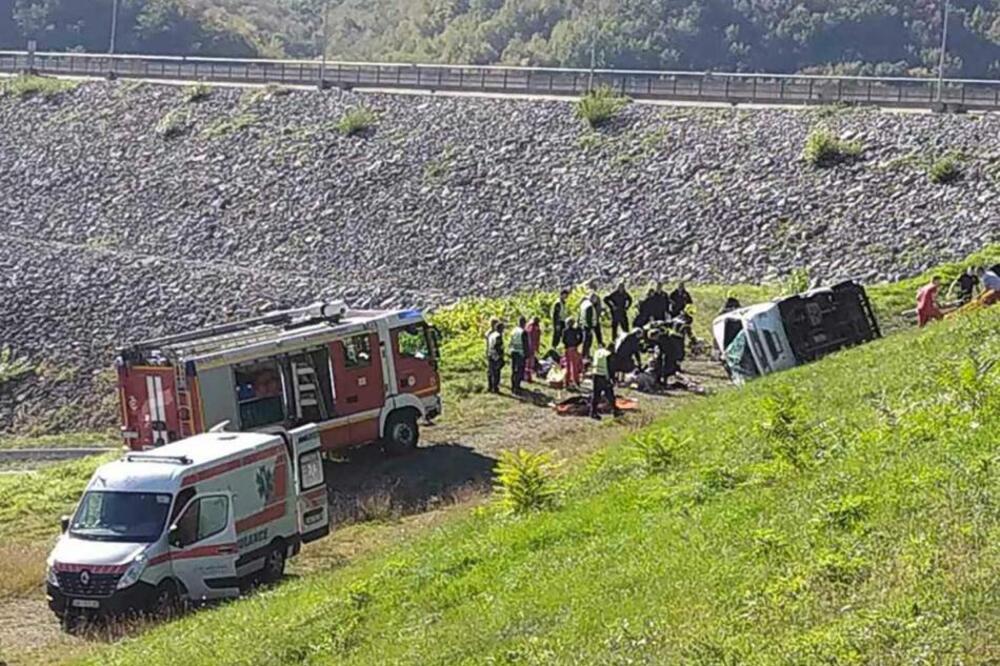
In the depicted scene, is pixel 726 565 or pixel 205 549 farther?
pixel 205 549

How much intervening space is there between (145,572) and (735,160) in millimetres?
31763

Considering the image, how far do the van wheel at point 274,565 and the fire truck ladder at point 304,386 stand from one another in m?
5.61

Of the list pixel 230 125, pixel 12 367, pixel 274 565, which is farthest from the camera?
pixel 230 125

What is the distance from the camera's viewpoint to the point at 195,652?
1420 cm

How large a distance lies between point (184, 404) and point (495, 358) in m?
8.29

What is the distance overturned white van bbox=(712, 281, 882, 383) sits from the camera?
1061 inches

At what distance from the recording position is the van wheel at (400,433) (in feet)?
86.7

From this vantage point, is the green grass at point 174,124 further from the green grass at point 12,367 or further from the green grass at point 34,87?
the green grass at point 12,367

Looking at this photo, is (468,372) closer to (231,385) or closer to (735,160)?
(231,385)

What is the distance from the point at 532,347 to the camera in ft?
103

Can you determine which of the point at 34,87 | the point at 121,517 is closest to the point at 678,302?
the point at 121,517

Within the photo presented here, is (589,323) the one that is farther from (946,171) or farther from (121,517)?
(946,171)

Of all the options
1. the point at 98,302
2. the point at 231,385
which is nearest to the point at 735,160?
the point at 98,302

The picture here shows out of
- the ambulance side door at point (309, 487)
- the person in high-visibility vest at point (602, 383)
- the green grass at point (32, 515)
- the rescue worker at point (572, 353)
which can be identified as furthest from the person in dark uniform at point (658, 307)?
the ambulance side door at point (309, 487)
